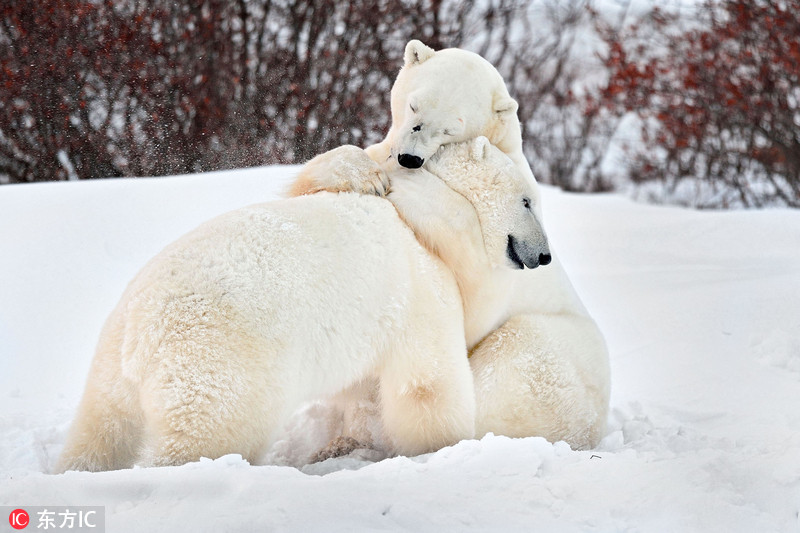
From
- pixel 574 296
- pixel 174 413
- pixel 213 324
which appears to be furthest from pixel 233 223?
pixel 574 296

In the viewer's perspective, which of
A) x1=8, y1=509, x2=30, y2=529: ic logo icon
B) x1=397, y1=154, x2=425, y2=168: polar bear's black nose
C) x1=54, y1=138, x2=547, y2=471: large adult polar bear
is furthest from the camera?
x1=397, y1=154, x2=425, y2=168: polar bear's black nose

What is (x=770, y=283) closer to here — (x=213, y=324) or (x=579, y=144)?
(x=213, y=324)

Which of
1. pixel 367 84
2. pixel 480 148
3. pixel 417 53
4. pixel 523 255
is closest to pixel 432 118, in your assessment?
pixel 480 148

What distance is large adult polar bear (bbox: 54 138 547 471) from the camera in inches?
71.8

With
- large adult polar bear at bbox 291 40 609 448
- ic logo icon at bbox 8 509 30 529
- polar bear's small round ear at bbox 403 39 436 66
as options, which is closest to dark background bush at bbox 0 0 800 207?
polar bear's small round ear at bbox 403 39 436 66

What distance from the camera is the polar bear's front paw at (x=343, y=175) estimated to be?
2.35 meters

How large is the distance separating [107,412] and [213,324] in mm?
328

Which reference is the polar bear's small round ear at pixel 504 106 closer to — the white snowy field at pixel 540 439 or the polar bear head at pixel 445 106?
the polar bear head at pixel 445 106

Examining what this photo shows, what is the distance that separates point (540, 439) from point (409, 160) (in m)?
0.87

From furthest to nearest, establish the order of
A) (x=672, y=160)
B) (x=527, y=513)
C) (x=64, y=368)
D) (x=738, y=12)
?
(x=672, y=160), (x=738, y=12), (x=64, y=368), (x=527, y=513)

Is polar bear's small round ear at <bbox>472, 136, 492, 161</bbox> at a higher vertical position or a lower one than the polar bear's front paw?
higher

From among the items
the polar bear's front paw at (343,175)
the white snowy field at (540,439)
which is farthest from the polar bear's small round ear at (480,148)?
the white snowy field at (540,439)

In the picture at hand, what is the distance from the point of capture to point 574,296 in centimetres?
287

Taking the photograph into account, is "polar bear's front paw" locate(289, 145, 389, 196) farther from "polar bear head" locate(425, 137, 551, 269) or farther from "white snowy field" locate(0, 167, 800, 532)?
"white snowy field" locate(0, 167, 800, 532)
